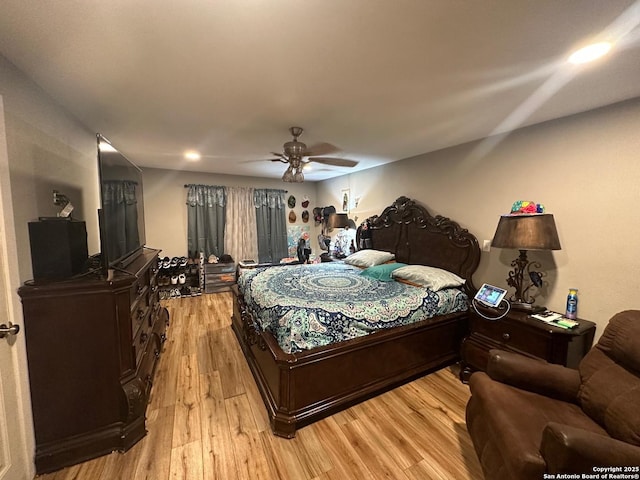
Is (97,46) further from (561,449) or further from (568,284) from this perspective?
(568,284)

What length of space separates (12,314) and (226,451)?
4.67 feet

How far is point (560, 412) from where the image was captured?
4.61 feet

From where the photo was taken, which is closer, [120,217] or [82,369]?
[82,369]

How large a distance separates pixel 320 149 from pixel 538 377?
9.23 feet

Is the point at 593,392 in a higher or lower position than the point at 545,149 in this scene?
lower

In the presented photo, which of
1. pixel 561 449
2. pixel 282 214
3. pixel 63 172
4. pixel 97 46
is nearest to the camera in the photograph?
pixel 561 449

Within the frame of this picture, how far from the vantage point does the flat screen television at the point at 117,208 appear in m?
1.69

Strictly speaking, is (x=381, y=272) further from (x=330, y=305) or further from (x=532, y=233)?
(x=532, y=233)

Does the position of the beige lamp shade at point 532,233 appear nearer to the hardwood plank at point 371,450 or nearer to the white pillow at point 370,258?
the white pillow at point 370,258

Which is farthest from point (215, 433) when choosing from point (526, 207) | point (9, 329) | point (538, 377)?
point (526, 207)

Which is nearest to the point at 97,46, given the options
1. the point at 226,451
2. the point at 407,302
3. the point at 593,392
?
the point at 226,451

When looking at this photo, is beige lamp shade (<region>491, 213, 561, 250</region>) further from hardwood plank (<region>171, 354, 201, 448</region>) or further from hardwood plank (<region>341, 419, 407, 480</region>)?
hardwood plank (<region>171, 354, 201, 448</region>)

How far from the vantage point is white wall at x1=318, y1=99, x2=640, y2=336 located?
1883 mm

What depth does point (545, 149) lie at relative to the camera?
230 cm
